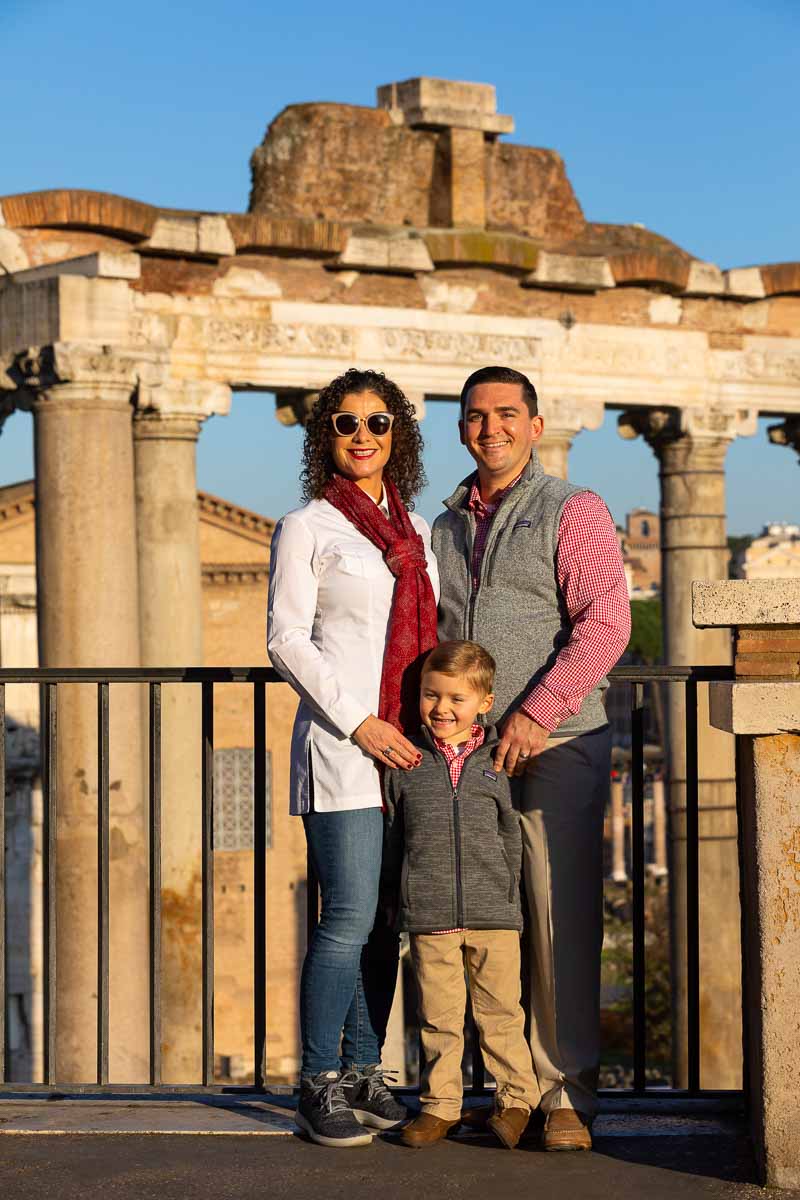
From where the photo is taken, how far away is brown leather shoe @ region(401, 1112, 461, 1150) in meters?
4.44

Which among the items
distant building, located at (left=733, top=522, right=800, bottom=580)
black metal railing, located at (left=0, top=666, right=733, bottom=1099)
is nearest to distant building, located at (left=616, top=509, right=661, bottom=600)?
distant building, located at (left=733, top=522, right=800, bottom=580)

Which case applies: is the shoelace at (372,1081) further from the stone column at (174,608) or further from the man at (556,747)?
the stone column at (174,608)

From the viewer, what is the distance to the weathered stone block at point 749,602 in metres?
4.16

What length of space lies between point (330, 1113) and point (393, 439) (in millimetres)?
1749

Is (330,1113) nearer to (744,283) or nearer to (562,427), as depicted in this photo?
(562,427)

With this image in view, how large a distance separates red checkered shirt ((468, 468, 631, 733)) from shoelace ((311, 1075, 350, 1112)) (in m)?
1.07

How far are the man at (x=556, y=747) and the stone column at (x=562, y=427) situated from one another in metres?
8.32

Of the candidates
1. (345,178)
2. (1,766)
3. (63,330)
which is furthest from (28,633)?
(1,766)

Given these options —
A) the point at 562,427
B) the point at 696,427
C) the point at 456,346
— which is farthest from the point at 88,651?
the point at 696,427

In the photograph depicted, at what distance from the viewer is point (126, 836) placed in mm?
11047

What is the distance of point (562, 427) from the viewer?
13062 mm

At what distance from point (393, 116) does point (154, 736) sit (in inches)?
375

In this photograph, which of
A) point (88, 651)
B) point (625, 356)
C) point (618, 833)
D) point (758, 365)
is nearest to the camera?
point (88, 651)

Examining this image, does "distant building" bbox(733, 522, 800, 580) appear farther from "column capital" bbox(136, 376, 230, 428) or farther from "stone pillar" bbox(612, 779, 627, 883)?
"column capital" bbox(136, 376, 230, 428)
